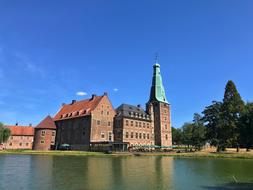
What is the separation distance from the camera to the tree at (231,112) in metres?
64.3

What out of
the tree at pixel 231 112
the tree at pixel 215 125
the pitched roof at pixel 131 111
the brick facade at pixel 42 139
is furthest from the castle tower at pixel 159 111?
the brick facade at pixel 42 139

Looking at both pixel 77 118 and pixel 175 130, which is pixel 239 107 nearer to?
pixel 77 118

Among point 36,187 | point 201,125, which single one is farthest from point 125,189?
point 201,125

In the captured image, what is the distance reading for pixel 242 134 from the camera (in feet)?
214

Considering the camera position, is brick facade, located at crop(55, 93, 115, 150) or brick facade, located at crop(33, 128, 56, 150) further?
brick facade, located at crop(33, 128, 56, 150)

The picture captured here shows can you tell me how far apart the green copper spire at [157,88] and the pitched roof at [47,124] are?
3167 centimetres

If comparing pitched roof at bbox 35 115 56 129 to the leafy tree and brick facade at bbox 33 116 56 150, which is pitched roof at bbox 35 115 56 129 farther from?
the leafy tree

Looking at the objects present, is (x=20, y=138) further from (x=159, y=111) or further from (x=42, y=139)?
(x=159, y=111)

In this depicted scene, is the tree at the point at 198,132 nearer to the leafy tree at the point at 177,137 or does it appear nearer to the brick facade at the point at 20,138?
the leafy tree at the point at 177,137

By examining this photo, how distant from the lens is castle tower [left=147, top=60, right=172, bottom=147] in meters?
82.2

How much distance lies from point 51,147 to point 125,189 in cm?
6474

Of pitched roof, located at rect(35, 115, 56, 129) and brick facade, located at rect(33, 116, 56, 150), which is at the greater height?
pitched roof, located at rect(35, 115, 56, 129)

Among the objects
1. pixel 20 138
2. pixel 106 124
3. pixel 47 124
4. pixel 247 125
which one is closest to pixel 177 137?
pixel 106 124

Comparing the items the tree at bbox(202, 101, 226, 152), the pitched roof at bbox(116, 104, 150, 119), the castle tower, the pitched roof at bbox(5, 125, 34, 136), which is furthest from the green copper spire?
the pitched roof at bbox(5, 125, 34, 136)
